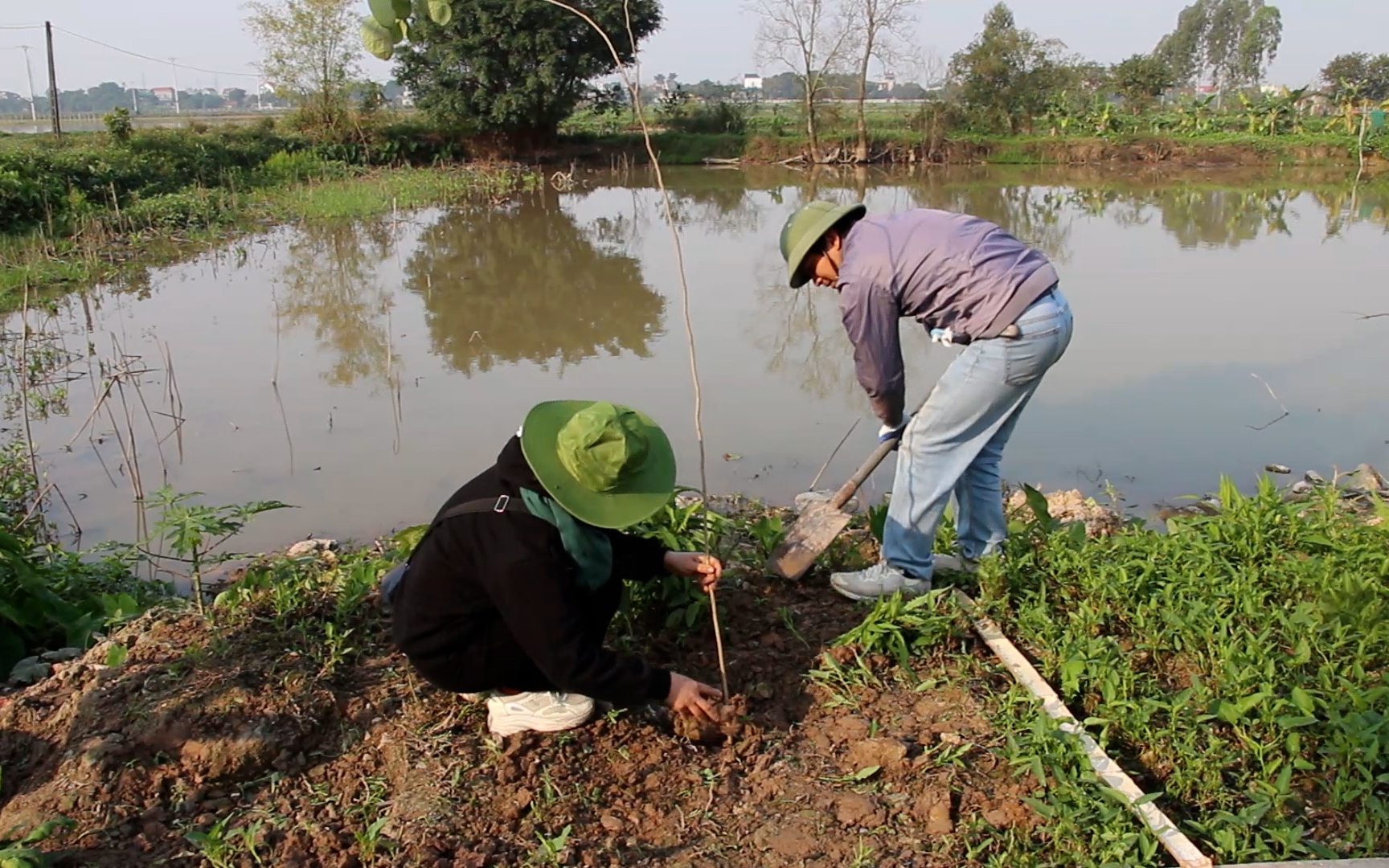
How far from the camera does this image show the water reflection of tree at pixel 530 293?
7742 millimetres

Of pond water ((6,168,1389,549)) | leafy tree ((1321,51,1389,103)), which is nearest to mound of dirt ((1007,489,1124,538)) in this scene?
pond water ((6,168,1389,549))

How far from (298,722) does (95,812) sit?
1.42 feet

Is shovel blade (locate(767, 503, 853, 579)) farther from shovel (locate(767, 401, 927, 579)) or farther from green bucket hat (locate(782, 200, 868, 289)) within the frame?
green bucket hat (locate(782, 200, 868, 289))

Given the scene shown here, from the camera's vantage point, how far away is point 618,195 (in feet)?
64.0

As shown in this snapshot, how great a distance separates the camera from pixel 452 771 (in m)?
2.22

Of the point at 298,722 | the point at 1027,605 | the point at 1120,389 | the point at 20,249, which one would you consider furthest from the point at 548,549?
the point at 20,249

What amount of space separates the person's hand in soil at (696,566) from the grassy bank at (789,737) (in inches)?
13.5

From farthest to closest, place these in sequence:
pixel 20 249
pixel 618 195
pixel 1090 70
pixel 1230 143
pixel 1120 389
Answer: pixel 1090 70 → pixel 1230 143 → pixel 618 195 → pixel 20 249 → pixel 1120 389

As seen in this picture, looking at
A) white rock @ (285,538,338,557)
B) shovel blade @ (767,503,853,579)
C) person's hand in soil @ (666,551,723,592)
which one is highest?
person's hand in soil @ (666,551,723,592)

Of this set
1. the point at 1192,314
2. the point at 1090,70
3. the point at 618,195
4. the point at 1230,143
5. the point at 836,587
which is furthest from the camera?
the point at 1090,70

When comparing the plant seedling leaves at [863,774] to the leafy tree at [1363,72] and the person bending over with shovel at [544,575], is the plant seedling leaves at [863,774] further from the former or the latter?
the leafy tree at [1363,72]

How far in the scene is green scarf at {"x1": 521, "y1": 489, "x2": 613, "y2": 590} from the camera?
Answer: 2.05 metres

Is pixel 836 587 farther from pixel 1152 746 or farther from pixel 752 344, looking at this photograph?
pixel 752 344

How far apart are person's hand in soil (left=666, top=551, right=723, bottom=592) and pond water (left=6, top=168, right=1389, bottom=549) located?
2.48m
